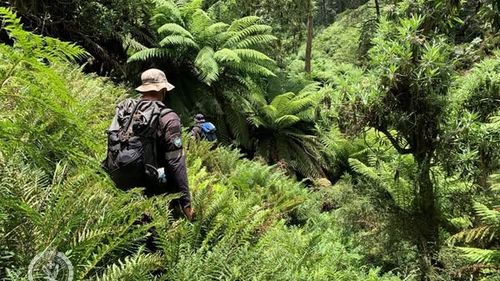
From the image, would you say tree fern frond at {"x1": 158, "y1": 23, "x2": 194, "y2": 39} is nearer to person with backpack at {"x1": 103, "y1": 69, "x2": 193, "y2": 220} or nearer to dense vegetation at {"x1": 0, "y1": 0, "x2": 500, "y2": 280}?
dense vegetation at {"x1": 0, "y1": 0, "x2": 500, "y2": 280}

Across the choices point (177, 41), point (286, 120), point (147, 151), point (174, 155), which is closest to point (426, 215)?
point (174, 155)

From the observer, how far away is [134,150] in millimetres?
2434

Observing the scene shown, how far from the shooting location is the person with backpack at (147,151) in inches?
96.0

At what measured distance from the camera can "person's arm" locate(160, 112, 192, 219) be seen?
102 inches

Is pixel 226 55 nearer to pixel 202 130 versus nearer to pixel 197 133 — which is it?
pixel 202 130

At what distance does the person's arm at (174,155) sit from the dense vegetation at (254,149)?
0.62 feet

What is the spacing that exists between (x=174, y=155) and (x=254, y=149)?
6.94 metres

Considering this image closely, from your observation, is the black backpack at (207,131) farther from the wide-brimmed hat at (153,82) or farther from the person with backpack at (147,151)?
the person with backpack at (147,151)

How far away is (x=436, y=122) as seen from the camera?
462 cm

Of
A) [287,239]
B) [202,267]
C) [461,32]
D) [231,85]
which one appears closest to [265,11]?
[231,85]

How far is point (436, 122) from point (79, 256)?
3.87 meters

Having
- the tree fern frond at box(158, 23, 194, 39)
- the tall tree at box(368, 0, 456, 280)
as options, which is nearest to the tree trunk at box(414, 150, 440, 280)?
the tall tree at box(368, 0, 456, 280)

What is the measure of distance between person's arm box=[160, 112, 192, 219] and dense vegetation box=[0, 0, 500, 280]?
0.19 m

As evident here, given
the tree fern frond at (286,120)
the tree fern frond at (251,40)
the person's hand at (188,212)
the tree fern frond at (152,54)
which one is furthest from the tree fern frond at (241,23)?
the person's hand at (188,212)
